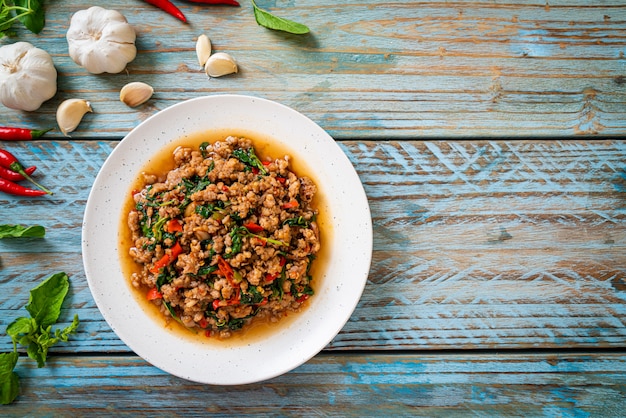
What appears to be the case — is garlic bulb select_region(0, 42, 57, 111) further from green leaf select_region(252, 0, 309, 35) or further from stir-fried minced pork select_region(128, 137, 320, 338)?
green leaf select_region(252, 0, 309, 35)

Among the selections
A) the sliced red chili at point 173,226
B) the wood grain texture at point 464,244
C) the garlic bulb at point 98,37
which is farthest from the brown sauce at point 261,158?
the garlic bulb at point 98,37

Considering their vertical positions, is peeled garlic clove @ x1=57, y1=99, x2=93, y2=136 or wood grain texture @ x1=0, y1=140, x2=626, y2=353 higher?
peeled garlic clove @ x1=57, y1=99, x2=93, y2=136

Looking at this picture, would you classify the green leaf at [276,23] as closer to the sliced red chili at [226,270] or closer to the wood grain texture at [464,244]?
the wood grain texture at [464,244]

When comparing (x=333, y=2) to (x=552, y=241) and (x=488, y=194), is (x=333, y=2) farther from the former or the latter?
(x=552, y=241)

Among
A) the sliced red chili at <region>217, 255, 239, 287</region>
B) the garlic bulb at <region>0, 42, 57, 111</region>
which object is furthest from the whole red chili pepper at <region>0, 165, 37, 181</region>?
the sliced red chili at <region>217, 255, 239, 287</region>

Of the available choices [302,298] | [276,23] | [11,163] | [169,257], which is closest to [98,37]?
[11,163]

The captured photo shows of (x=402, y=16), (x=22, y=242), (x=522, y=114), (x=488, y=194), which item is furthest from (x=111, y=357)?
(x=522, y=114)
